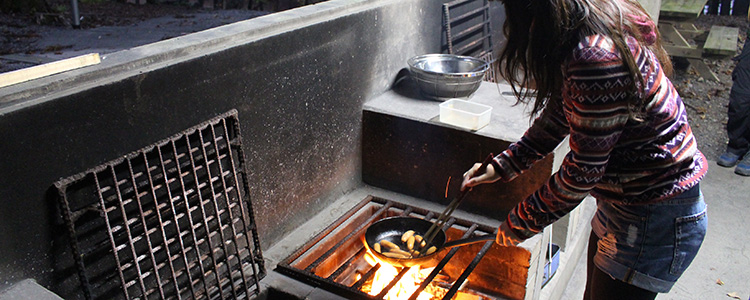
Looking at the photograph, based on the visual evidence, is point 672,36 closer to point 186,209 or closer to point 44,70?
point 186,209

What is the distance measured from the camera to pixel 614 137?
1779 millimetres

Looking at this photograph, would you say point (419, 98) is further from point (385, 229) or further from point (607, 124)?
point (607, 124)

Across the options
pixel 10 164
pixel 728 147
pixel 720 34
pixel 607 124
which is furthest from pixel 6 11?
pixel 720 34

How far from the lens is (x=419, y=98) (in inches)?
152

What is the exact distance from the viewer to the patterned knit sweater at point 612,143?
1.69m

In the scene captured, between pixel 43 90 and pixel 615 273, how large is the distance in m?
2.13

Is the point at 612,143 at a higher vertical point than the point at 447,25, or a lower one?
higher

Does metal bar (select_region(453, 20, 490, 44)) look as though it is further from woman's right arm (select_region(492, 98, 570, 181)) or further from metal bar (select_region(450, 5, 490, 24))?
woman's right arm (select_region(492, 98, 570, 181))

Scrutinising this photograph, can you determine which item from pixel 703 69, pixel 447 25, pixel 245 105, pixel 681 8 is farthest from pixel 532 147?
pixel 681 8

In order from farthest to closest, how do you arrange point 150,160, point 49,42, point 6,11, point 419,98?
point 6,11 < point 49,42 < point 419,98 < point 150,160

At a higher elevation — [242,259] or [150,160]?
[150,160]

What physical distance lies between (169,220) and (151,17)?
4681mm

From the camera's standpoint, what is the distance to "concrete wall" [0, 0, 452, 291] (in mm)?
1995

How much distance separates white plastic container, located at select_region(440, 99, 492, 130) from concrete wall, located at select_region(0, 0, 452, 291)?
1.75 feet
